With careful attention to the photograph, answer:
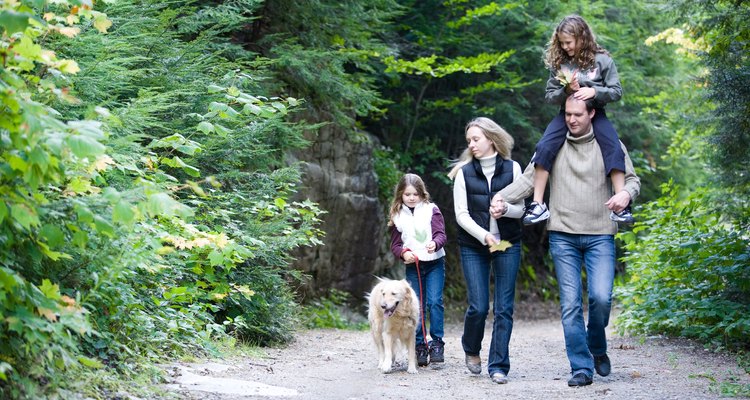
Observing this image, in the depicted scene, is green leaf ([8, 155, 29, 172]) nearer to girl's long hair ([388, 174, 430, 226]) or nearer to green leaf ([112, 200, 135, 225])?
green leaf ([112, 200, 135, 225])

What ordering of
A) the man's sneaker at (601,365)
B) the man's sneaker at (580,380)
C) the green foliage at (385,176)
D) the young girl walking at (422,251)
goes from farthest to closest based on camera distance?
1. the green foliage at (385,176)
2. the young girl walking at (422,251)
3. the man's sneaker at (601,365)
4. the man's sneaker at (580,380)

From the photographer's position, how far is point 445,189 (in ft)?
62.5

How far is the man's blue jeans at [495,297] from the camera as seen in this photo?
6621mm

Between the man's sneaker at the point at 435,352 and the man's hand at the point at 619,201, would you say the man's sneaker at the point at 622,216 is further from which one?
the man's sneaker at the point at 435,352

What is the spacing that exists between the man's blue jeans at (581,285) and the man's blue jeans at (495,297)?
0.43 metres

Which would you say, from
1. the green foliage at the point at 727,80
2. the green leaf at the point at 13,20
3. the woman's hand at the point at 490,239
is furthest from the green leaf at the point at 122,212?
the green foliage at the point at 727,80

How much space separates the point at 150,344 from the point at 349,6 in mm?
7327

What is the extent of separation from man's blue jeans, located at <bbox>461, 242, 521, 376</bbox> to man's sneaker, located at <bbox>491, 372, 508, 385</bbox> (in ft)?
0.13

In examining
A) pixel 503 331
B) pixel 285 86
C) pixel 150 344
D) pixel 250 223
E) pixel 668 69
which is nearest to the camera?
pixel 150 344

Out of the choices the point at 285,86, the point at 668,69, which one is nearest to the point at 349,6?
the point at 285,86

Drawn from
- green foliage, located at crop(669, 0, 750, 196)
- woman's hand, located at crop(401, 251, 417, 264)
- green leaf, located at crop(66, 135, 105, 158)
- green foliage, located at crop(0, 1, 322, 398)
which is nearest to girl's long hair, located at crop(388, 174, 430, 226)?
woman's hand, located at crop(401, 251, 417, 264)

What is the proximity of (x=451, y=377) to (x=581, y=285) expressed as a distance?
1.54m

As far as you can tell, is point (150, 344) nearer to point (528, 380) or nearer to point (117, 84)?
point (117, 84)

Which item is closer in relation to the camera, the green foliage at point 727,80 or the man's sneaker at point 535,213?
the man's sneaker at point 535,213
